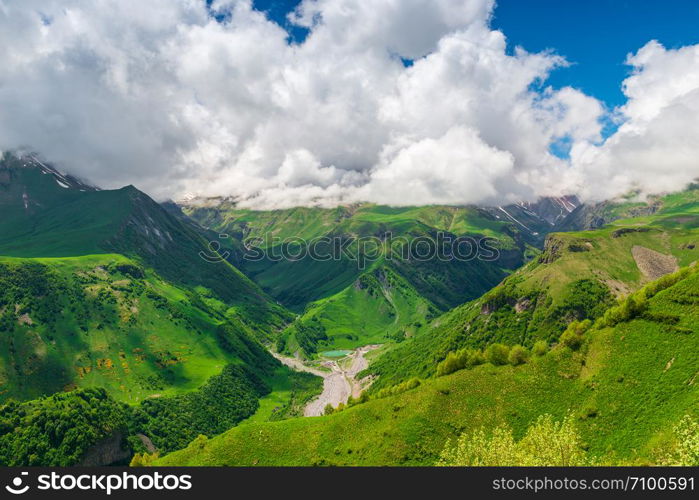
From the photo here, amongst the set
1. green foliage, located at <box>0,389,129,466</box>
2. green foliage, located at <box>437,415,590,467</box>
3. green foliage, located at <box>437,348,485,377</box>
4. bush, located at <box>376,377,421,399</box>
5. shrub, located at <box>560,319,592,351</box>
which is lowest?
green foliage, located at <box>0,389,129,466</box>

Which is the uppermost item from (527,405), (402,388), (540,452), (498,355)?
(498,355)

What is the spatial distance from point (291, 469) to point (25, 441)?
22400 cm

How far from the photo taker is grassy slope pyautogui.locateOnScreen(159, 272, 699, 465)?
303 ft

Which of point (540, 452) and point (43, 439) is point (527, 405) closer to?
point (540, 452)

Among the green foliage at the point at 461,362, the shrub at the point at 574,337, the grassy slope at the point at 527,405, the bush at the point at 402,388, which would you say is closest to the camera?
the grassy slope at the point at 527,405

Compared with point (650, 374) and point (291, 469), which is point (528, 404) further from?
point (291, 469)

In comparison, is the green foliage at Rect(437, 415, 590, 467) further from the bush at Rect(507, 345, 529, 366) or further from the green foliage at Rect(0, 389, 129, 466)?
the green foliage at Rect(0, 389, 129, 466)

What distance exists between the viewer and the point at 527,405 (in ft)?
359

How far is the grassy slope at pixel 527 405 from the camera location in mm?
92500

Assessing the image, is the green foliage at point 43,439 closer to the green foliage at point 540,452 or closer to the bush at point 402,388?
the bush at point 402,388

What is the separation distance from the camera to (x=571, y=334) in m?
126

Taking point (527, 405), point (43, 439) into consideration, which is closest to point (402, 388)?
point (527, 405)

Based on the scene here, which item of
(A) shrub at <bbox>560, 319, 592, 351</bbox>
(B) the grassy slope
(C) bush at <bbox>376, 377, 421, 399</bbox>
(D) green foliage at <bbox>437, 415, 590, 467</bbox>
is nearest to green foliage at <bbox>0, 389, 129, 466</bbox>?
(B) the grassy slope

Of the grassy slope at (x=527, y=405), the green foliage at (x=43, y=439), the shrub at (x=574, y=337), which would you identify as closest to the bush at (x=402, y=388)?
the grassy slope at (x=527, y=405)
